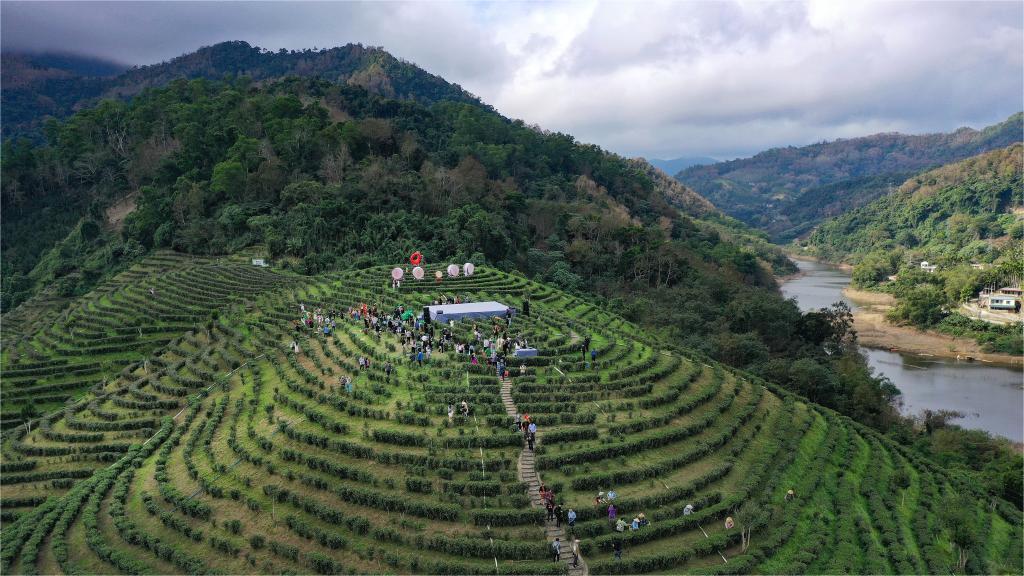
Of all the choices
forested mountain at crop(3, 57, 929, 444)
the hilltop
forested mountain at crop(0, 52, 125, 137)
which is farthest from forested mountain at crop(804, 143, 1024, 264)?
forested mountain at crop(0, 52, 125, 137)

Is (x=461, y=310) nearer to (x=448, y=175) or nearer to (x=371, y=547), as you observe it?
(x=371, y=547)

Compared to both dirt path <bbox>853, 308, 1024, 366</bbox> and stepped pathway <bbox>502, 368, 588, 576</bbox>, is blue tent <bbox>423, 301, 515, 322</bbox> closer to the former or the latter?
stepped pathway <bbox>502, 368, 588, 576</bbox>

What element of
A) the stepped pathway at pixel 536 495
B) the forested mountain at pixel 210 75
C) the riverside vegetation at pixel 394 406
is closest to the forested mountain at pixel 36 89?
the forested mountain at pixel 210 75

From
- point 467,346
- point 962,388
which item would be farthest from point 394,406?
point 962,388

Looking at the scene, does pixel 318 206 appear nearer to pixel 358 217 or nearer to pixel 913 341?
pixel 358 217

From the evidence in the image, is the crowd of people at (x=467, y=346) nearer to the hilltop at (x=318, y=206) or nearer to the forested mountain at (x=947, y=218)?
the hilltop at (x=318, y=206)

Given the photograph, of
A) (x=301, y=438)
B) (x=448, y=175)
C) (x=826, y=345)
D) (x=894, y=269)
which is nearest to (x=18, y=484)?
(x=301, y=438)
